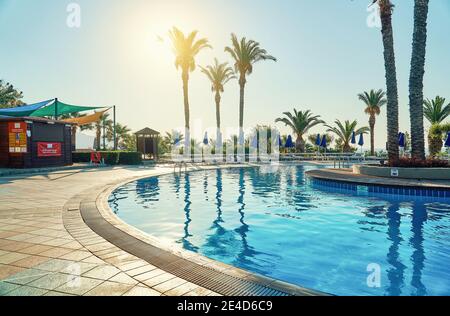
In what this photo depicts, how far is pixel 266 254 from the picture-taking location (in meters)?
5.38

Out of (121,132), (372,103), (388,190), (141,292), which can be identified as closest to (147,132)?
(388,190)

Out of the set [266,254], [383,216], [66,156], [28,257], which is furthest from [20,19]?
[383,216]

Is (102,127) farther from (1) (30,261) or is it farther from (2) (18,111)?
(1) (30,261)

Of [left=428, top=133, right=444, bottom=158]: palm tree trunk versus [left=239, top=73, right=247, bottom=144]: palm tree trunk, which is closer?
[left=428, top=133, right=444, bottom=158]: palm tree trunk

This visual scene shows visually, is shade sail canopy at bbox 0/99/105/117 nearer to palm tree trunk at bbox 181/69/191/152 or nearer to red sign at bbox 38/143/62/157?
red sign at bbox 38/143/62/157

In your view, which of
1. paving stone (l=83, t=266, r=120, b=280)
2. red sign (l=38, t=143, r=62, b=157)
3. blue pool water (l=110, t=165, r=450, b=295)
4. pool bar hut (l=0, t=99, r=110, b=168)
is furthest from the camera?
red sign (l=38, t=143, r=62, b=157)

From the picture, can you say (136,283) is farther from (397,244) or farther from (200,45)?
(200,45)

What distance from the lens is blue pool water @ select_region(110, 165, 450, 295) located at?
4.44 meters

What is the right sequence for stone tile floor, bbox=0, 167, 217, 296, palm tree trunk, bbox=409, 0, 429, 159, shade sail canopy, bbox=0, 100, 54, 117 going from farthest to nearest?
shade sail canopy, bbox=0, 100, 54, 117 < palm tree trunk, bbox=409, 0, 429, 159 < stone tile floor, bbox=0, 167, 217, 296

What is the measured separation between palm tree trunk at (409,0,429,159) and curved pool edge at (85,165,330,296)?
13.6 metres

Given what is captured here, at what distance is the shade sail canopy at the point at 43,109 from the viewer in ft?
60.1

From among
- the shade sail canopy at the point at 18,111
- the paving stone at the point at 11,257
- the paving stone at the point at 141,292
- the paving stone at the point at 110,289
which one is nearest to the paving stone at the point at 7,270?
the paving stone at the point at 11,257

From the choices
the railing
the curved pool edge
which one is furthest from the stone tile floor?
the railing

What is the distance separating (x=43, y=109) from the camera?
2291 cm
